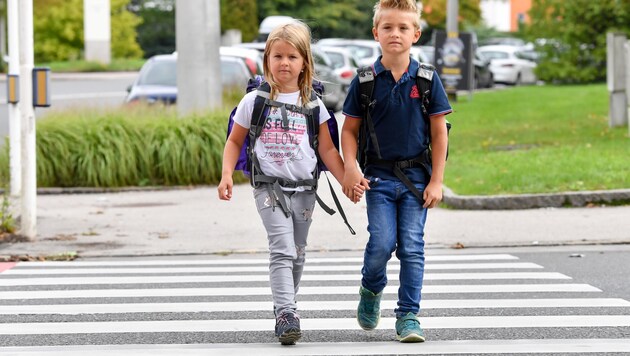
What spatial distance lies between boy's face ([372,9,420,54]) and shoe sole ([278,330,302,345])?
140 centimetres

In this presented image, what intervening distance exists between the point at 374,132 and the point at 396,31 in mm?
493

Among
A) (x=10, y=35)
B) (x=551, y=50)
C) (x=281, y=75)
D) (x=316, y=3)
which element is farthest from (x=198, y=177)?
(x=316, y=3)

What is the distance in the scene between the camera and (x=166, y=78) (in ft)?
69.8

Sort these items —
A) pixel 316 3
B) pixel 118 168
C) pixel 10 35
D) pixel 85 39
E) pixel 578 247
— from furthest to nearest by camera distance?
pixel 316 3
pixel 85 39
pixel 118 168
pixel 10 35
pixel 578 247

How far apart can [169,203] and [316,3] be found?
58.8m

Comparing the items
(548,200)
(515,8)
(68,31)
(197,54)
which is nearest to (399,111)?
(548,200)

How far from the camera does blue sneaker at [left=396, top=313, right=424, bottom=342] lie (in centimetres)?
634

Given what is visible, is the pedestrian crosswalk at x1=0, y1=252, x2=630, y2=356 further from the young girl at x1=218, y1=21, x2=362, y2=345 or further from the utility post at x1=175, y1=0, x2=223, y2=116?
the utility post at x1=175, y1=0, x2=223, y2=116

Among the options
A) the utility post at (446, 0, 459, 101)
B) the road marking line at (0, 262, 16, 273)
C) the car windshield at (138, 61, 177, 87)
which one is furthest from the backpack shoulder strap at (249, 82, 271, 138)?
the utility post at (446, 0, 459, 101)

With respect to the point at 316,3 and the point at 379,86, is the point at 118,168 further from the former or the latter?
the point at 316,3

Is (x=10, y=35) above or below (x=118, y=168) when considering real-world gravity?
above

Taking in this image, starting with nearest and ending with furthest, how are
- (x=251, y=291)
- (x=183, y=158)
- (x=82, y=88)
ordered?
1. (x=251, y=291)
2. (x=183, y=158)
3. (x=82, y=88)

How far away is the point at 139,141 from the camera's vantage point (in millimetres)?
15414

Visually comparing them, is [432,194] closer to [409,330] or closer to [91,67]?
[409,330]
